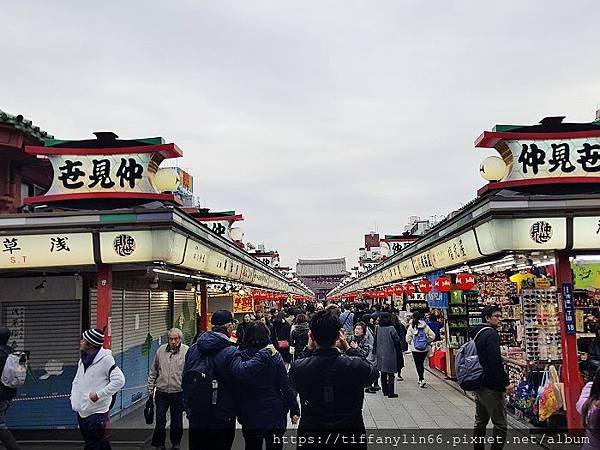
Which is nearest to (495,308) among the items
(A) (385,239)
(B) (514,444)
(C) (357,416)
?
(B) (514,444)

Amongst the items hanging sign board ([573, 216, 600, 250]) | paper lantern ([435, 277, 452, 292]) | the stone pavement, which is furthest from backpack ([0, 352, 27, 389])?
paper lantern ([435, 277, 452, 292])

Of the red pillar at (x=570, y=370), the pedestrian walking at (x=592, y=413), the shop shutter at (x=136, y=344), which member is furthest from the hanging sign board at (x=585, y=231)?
the shop shutter at (x=136, y=344)

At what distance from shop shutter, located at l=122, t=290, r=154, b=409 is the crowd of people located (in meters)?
4.07

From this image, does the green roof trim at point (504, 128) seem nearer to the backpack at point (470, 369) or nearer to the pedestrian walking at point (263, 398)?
the backpack at point (470, 369)

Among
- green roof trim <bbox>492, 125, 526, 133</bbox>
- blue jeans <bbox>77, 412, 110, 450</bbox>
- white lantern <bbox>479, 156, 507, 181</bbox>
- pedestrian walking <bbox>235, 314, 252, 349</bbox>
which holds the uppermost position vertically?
green roof trim <bbox>492, 125, 526, 133</bbox>

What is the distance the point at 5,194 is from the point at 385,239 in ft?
61.0

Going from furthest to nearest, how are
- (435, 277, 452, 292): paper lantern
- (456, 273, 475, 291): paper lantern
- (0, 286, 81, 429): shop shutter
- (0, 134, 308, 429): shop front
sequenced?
(435, 277, 452, 292): paper lantern
(456, 273, 475, 291): paper lantern
(0, 286, 81, 429): shop shutter
(0, 134, 308, 429): shop front

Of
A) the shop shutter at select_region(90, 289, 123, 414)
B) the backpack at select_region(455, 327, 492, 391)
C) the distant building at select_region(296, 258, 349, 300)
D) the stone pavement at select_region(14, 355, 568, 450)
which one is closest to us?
the backpack at select_region(455, 327, 492, 391)

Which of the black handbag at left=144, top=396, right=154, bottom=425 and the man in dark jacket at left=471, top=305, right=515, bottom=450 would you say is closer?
the man in dark jacket at left=471, top=305, right=515, bottom=450

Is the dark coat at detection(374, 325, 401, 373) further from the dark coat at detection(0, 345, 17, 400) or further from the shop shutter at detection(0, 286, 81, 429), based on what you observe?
the dark coat at detection(0, 345, 17, 400)

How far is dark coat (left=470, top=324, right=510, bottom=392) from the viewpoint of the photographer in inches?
305

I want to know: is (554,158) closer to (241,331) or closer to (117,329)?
(241,331)

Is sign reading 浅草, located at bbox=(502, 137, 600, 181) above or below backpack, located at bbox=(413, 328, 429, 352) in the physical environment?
above

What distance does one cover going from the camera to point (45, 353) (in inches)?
426
